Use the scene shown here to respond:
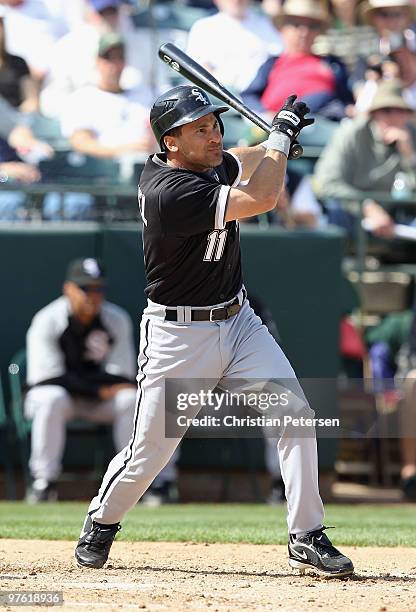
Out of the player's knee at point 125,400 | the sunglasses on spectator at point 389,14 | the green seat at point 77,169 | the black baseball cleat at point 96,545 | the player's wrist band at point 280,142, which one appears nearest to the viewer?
the player's wrist band at point 280,142

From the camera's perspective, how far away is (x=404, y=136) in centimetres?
987

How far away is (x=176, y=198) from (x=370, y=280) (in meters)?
5.36

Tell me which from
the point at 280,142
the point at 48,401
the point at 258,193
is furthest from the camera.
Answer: the point at 48,401

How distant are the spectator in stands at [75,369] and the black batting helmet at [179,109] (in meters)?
3.87

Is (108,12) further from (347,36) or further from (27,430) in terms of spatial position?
(27,430)

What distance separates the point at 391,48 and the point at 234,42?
4.98 feet

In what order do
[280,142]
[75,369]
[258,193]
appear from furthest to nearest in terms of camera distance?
[75,369] < [280,142] < [258,193]

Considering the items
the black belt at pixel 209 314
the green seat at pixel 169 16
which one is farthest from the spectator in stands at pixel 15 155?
the black belt at pixel 209 314

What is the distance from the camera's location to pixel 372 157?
973 centimetres

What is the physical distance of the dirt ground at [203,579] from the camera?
3822mm

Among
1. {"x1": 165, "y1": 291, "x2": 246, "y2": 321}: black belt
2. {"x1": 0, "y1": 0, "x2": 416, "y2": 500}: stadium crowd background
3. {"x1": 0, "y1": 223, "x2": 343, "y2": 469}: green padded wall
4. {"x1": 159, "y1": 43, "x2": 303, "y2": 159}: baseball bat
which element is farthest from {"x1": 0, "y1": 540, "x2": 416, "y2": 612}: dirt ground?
{"x1": 0, "y1": 0, "x2": 416, "y2": 500}: stadium crowd background

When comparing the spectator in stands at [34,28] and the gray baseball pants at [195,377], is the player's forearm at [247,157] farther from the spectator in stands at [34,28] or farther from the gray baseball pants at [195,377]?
the spectator in stands at [34,28]

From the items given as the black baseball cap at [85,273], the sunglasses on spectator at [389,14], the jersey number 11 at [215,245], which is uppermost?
the sunglasses on spectator at [389,14]

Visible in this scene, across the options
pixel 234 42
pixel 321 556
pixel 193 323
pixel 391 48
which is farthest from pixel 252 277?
pixel 321 556
